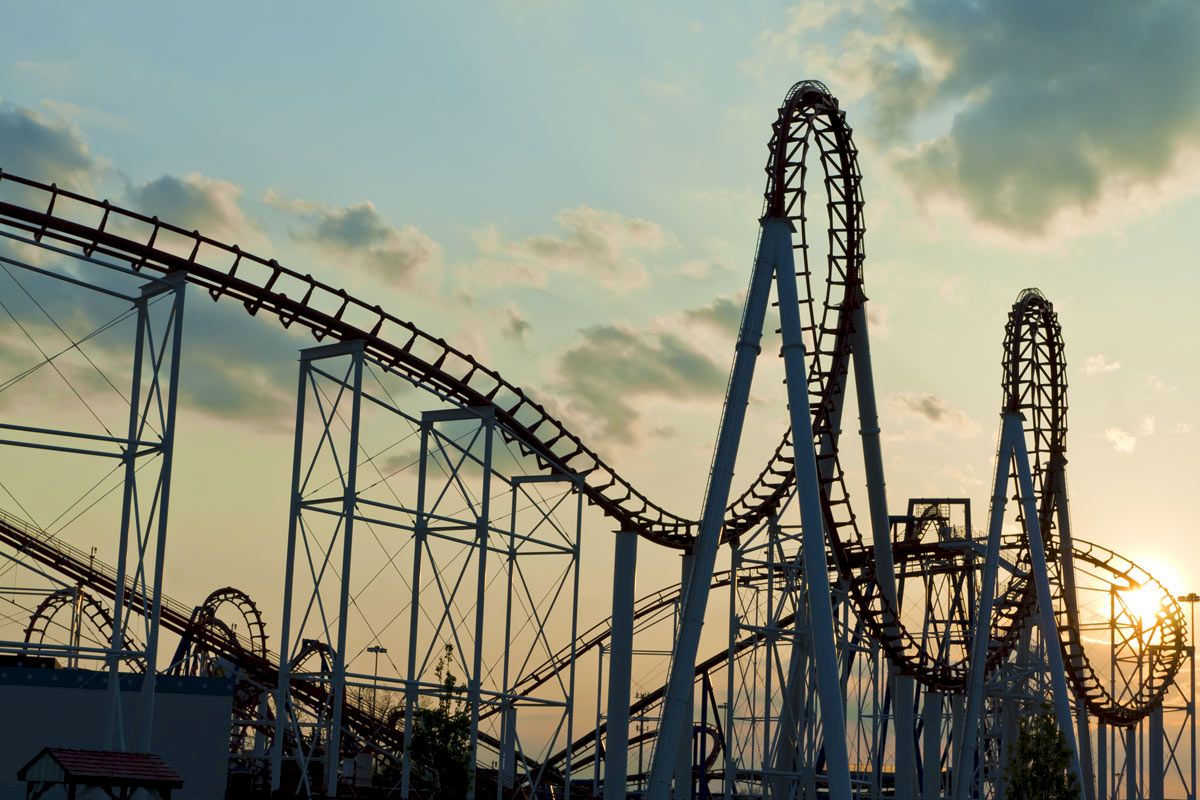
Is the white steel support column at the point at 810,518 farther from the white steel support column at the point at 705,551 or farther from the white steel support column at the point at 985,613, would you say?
the white steel support column at the point at 985,613

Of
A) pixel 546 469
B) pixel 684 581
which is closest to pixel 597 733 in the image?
pixel 684 581

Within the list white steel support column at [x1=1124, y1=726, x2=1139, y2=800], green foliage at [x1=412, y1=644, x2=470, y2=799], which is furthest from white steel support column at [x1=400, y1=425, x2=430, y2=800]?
white steel support column at [x1=1124, y1=726, x2=1139, y2=800]

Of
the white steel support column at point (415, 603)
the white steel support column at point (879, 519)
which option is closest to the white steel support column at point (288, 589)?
the white steel support column at point (415, 603)

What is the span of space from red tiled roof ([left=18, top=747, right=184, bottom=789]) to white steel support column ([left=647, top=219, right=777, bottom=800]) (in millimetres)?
6737

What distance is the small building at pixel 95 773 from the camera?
59.9 ft

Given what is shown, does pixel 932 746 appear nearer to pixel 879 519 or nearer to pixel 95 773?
pixel 879 519

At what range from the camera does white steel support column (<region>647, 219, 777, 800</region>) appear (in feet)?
69.9

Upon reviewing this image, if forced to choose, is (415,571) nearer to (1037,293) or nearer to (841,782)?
(841,782)

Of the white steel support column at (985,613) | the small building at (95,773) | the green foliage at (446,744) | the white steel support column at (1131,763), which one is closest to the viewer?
the small building at (95,773)

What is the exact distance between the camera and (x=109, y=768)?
1867 cm

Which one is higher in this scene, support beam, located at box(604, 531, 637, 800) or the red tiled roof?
support beam, located at box(604, 531, 637, 800)

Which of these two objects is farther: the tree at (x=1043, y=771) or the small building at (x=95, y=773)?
the tree at (x=1043, y=771)

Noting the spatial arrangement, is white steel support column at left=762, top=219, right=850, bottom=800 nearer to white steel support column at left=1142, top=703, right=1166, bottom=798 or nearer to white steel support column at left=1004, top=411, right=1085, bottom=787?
white steel support column at left=1004, top=411, right=1085, bottom=787

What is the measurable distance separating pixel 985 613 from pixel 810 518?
1181 cm
